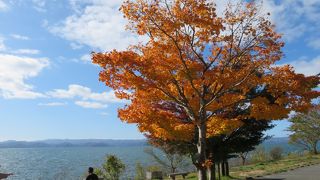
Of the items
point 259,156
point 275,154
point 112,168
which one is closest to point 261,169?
point 112,168

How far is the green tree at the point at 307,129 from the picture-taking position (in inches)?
2223

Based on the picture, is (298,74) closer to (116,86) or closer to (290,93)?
(290,93)

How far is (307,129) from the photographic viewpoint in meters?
57.6

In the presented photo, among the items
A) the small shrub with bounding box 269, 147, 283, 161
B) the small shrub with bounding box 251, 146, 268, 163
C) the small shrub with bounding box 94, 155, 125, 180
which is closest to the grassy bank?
the small shrub with bounding box 94, 155, 125, 180

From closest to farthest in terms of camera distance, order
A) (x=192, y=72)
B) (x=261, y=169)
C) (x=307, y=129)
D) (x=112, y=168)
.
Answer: (x=192, y=72), (x=261, y=169), (x=112, y=168), (x=307, y=129)

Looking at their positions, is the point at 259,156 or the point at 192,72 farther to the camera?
the point at 259,156

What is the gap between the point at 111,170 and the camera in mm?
38719

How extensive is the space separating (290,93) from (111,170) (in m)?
23.5

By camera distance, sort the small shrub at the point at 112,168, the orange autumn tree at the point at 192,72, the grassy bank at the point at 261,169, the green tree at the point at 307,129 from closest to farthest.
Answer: the orange autumn tree at the point at 192,72 < the grassy bank at the point at 261,169 < the small shrub at the point at 112,168 < the green tree at the point at 307,129

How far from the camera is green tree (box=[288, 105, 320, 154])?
2223 inches

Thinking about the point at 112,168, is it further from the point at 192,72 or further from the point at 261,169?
the point at 192,72

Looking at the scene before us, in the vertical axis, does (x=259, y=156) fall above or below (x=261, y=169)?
above

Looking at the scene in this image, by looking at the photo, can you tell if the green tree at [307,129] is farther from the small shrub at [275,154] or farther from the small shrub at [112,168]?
the small shrub at [112,168]

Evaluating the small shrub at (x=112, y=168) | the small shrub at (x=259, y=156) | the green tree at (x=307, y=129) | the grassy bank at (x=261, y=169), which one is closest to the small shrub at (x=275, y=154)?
the small shrub at (x=259, y=156)
